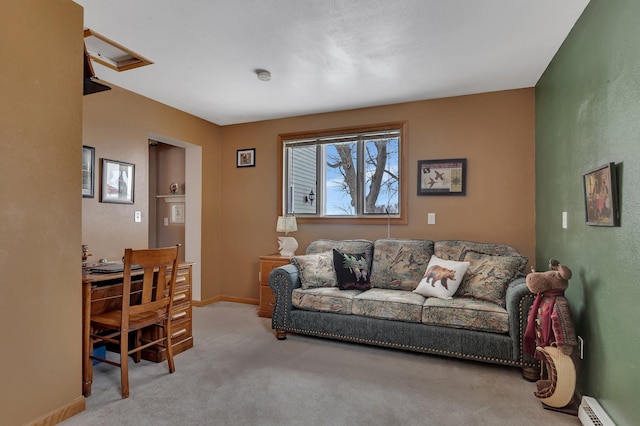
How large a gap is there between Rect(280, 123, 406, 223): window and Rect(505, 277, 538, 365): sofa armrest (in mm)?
1583

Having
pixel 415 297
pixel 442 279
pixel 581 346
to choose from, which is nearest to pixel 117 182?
pixel 415 297

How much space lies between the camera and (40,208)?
194 centimetres

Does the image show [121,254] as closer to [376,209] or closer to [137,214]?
[137,214]

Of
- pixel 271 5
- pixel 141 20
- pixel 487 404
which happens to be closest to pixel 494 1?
pixel 271 5

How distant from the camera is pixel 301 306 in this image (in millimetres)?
3365

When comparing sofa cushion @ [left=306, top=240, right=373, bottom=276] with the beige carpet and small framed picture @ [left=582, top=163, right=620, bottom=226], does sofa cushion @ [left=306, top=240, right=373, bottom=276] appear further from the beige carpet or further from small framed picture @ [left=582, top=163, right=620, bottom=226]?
small framed picture @ [left=582, top=163, right=620, bottom=226]

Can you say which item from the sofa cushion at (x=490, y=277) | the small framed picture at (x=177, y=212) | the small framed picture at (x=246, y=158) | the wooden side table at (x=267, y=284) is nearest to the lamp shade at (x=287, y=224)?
the wooden side table at (x=267, y=284)

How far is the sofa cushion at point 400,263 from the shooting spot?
352 cm

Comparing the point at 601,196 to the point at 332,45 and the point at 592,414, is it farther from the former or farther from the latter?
the point at 332,45

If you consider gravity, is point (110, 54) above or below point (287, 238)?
above

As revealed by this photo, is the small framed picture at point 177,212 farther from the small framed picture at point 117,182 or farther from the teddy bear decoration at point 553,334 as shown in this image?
the teddy bear decoration at point 553,334

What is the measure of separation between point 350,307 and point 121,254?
7.98 ft

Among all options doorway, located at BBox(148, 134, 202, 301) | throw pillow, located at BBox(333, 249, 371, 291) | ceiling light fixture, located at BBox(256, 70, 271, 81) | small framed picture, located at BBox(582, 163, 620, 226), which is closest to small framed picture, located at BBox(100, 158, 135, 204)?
doorway, located at BBox(148, 134, 202, 301)

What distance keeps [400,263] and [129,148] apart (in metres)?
3.15
